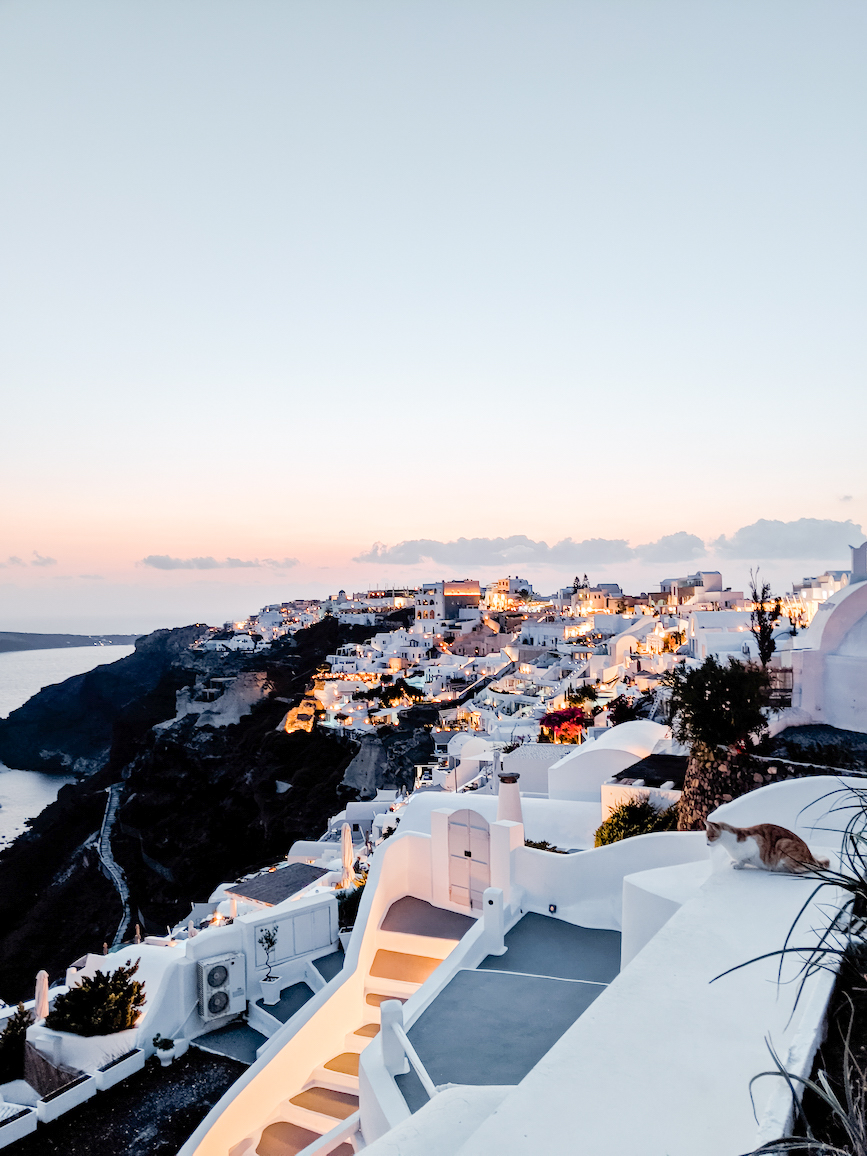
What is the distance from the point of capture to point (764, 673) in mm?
10086

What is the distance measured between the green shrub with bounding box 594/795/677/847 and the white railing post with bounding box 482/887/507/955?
269 centimetres

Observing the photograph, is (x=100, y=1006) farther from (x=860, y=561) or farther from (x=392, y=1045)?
(x=860, y=561)

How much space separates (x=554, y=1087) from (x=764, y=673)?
829 cm

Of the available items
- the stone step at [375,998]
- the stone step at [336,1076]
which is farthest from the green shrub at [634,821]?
the stone step at [336,1076]

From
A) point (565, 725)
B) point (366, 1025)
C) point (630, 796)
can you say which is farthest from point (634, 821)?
point (565, 725)

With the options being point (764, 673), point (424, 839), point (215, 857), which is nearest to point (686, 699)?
point (764, 673)

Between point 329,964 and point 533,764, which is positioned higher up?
point 533,764

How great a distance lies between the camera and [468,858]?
9.82 m

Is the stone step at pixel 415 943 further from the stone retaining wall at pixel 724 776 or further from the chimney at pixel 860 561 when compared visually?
the chimney at pixel 860 561

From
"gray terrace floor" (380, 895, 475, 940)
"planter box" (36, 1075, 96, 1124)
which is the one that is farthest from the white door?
"planter box" (36, 1075, 96, 1124)

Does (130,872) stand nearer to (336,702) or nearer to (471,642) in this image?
(336,702)

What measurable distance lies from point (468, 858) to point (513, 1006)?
9.93 feet

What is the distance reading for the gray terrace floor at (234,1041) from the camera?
31.0 feet

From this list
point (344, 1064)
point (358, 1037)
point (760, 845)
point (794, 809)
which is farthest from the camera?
point (358, 1037)
